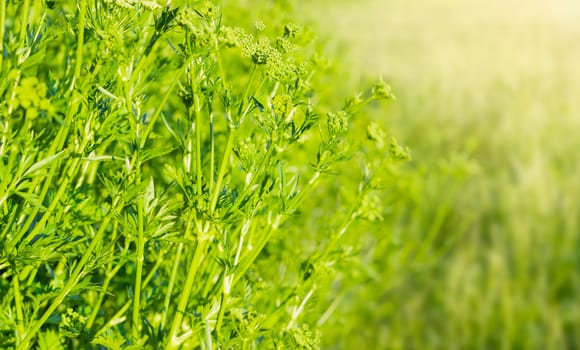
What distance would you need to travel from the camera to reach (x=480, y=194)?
4453 mm

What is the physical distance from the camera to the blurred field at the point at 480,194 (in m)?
3.27

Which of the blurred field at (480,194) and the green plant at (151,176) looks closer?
the green plant at (151,176)

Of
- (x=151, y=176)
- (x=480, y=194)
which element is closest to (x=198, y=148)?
(x=151, y=176)

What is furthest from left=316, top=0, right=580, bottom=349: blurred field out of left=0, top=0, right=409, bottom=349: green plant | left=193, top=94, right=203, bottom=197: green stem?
left=193, top=94, right=203, bottom=197: green stem

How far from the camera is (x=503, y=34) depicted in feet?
26.8

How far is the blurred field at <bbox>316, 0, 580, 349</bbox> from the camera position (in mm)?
3268

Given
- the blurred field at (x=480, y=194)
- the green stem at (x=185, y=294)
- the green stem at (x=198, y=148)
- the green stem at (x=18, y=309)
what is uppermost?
the blurred field at (x=480, y=194)

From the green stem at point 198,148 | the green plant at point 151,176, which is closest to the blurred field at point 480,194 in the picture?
the green plant at point 151,176

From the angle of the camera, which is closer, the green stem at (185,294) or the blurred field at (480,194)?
the green stem at (185,294)

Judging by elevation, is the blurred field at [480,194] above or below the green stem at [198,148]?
above

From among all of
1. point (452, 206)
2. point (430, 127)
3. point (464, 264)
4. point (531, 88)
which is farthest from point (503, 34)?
point (464, 264)

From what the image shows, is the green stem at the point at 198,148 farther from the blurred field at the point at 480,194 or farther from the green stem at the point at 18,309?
the blurred field at the point at 480,194

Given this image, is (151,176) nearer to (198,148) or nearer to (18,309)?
(198,148)

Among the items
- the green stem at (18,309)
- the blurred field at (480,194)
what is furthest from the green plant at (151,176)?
the blurred field at (480,194)
